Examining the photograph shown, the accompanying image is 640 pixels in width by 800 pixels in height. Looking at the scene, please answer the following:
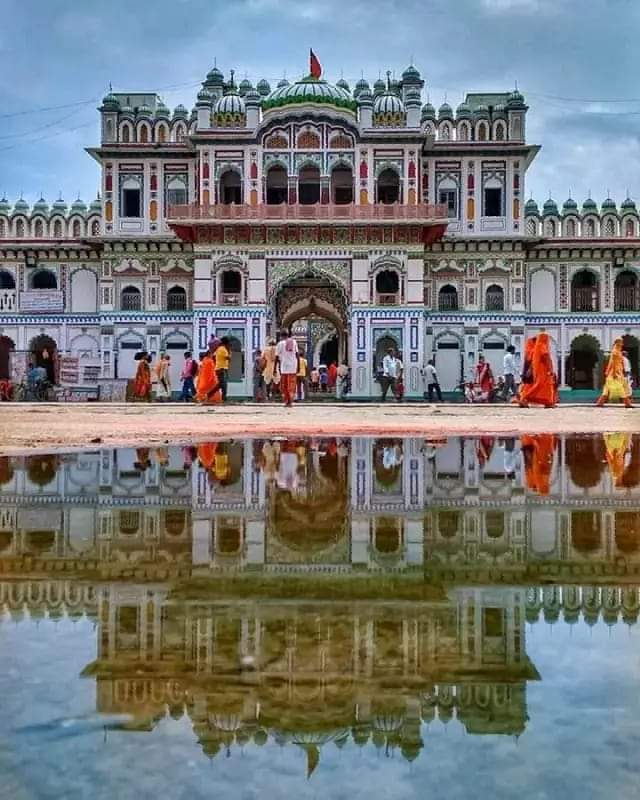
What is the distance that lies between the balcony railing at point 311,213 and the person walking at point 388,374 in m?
3.89

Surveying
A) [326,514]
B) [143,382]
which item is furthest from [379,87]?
[326,514]

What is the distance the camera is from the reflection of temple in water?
9.33ft

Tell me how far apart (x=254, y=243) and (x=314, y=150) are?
122 inches

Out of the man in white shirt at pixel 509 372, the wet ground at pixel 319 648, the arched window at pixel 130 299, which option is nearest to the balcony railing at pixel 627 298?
the man in white shirt at pixel 509 372

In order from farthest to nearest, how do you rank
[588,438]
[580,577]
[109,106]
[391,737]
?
[109,106]
[588,438]
[580,577]
[391,737]

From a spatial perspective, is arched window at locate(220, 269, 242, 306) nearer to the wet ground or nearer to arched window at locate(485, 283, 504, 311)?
arched window at locate(485, 283, 504, 311)

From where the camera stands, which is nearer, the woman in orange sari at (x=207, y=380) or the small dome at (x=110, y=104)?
the woman in orange sari at (x=207, y=380)

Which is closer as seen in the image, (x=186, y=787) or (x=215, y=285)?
(x=186, y=787)

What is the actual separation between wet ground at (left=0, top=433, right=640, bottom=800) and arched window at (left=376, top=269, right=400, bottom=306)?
915 inches

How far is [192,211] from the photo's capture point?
26859mm

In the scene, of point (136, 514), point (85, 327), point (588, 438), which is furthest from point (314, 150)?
point (136, 514)

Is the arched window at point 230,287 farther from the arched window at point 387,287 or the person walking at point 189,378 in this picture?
the arched window at point 387,287

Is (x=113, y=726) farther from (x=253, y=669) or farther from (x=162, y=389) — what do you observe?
(x=162, y=389)

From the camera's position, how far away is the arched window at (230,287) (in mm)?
27406
